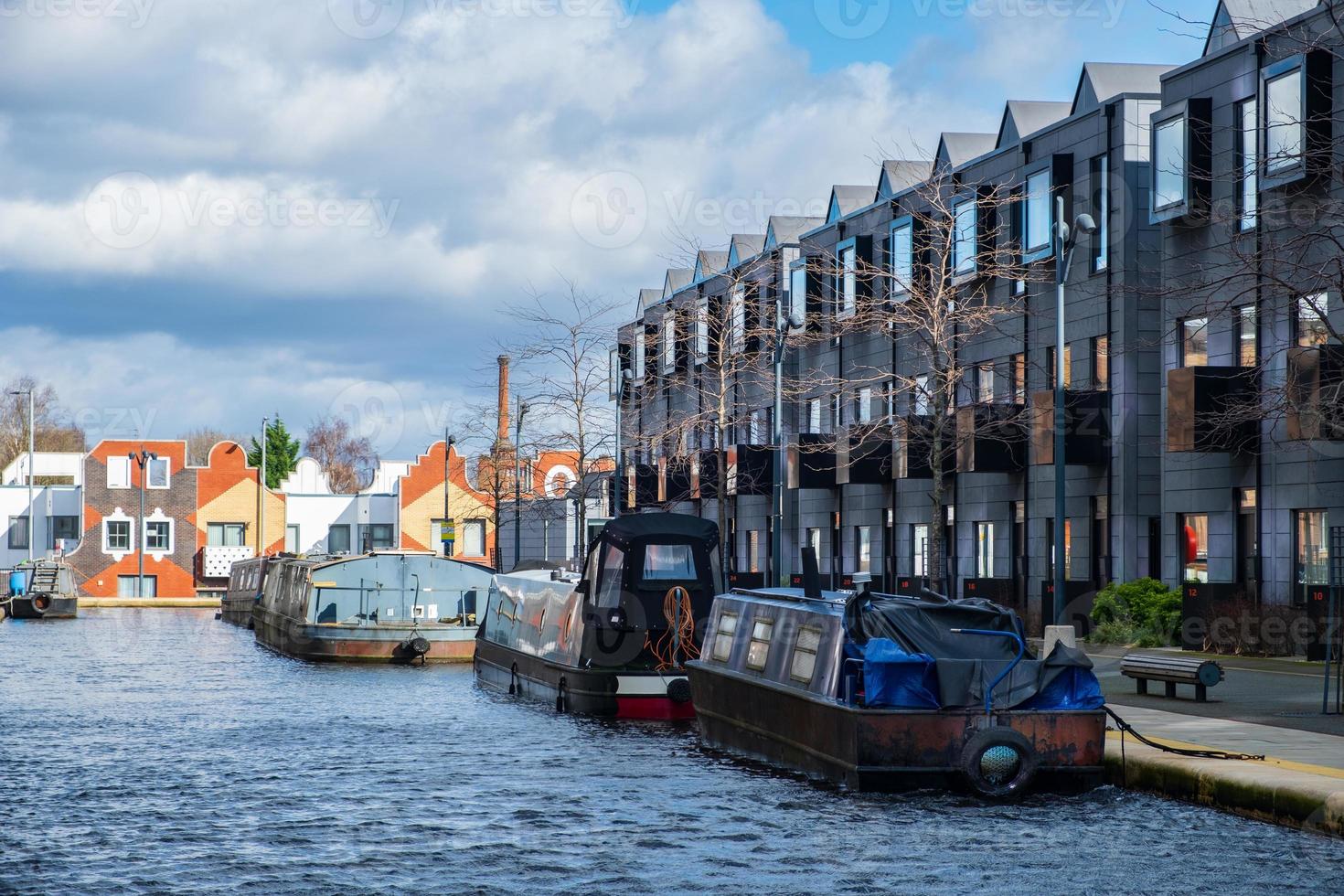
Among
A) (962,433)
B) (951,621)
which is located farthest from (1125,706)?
(962,433)

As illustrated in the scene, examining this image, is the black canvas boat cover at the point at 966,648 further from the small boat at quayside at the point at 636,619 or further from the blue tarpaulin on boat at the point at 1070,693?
the small boat at quayside at the point at 636,619

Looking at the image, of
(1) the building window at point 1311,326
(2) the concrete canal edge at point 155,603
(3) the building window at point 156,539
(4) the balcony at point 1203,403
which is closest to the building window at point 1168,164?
(1) the building window at point 1311,326

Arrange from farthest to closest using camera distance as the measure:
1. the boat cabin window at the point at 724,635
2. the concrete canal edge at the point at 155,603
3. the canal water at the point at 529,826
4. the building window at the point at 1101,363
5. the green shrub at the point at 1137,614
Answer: the concrete canal edge at the point at 155,603 < the building window at the point at 1101,363 < the green shrub at the point at 1137,614 < the boat cabin window at the point at 724,635 < the canal water at the point at 529,826

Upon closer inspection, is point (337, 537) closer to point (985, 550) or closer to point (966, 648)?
point (985, 550)

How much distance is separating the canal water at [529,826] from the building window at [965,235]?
75.0 feet

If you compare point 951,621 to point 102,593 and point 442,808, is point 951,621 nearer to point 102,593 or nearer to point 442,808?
point 442,808

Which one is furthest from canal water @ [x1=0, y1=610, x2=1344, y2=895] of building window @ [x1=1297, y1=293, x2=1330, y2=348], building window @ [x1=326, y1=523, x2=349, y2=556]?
building window @ [x1=326, y1=523, x2=349, y2=556]

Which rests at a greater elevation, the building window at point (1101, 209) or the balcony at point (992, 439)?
the building window at point (1101, 209)

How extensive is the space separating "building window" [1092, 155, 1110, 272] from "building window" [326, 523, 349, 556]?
63.9 metres

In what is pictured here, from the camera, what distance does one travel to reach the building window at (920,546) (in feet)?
167

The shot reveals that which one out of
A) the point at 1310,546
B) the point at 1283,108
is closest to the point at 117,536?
the point at 1310,546

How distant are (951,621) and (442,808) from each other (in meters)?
5.96

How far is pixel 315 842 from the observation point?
52.8 ft

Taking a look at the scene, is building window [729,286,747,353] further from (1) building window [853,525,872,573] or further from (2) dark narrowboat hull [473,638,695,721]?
(2) dark narrowboat hull [473,638,695,721]
